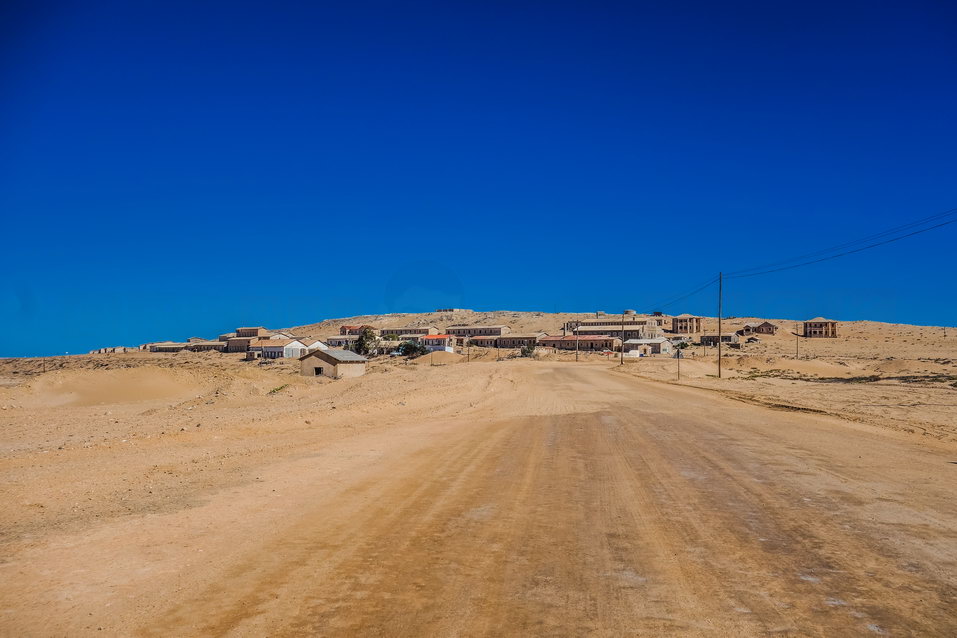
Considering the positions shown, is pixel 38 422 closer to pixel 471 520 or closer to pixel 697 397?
pixel 471 520

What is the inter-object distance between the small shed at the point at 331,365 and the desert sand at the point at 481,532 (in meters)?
36.1

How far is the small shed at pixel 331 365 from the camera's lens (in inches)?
2121

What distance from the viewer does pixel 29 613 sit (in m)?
5.16

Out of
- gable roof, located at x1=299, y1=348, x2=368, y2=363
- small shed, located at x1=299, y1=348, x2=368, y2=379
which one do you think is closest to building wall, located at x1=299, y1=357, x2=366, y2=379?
small shed, located at x1=299, y1=348, x2=368, y2=379

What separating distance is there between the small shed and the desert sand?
36.1 metres

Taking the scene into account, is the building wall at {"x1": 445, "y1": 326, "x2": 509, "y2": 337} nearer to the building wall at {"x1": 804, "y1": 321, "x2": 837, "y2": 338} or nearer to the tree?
the tree

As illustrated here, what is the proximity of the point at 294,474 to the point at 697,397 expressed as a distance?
80.0 ft

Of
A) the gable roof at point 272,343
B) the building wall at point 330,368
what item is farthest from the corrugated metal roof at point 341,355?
the gable roof at point 272,343

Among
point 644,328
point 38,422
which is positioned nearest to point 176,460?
point 38,422

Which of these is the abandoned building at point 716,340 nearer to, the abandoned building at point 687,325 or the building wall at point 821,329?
the building wall at point 821,329

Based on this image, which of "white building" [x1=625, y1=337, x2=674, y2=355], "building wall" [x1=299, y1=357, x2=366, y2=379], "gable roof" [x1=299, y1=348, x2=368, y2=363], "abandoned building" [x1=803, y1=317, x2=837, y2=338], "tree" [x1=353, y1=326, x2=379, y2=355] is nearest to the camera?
"building wall" [x1=299, y1=357, x2=366, y2=379]

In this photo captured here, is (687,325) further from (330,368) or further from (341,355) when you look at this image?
(330,368)

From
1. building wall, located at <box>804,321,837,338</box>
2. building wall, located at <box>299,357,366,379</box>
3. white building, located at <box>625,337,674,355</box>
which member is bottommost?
building wall, located at <box>299,357,366,379</box>

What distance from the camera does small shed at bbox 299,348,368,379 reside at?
53875mm
